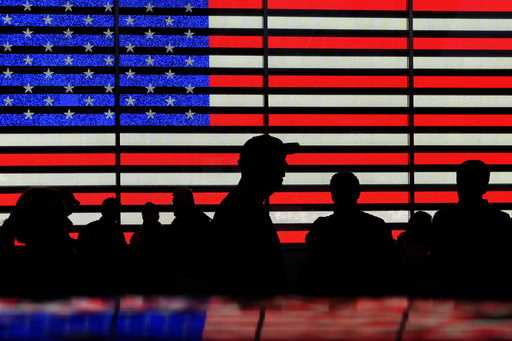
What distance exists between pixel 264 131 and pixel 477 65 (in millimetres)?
2121

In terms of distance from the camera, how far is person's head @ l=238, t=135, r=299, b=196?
7.69 ft

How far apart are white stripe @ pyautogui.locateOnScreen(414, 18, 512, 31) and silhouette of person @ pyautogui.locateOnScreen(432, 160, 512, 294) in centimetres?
433

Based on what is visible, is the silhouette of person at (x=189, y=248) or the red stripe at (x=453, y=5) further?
the red stripe at (x=453, y=5)

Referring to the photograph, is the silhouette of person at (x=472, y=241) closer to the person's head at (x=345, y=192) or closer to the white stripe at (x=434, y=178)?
the person's head at (x=345, y=192)

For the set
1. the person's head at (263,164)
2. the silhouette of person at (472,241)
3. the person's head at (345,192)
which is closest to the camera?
the person's head at (263,164)

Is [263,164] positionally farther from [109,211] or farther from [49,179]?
[49,179]

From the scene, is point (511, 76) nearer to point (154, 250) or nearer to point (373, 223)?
point (154, 250)

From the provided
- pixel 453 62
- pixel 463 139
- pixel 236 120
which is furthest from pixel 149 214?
pixel 453 62

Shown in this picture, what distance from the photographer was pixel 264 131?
6.86 metres

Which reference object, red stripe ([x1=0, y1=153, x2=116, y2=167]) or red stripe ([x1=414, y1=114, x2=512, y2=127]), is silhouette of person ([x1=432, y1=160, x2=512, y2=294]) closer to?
red stripe ([x1=414, y1=114, x2=512, y2=127])

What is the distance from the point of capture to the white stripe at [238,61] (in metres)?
6.83

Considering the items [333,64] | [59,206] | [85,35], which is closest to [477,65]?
[333,64]

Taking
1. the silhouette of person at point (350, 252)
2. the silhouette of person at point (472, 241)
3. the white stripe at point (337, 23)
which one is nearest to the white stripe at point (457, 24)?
the white stripe at point (337, 23)

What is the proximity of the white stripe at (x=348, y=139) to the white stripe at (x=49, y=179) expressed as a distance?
5.45 ft
